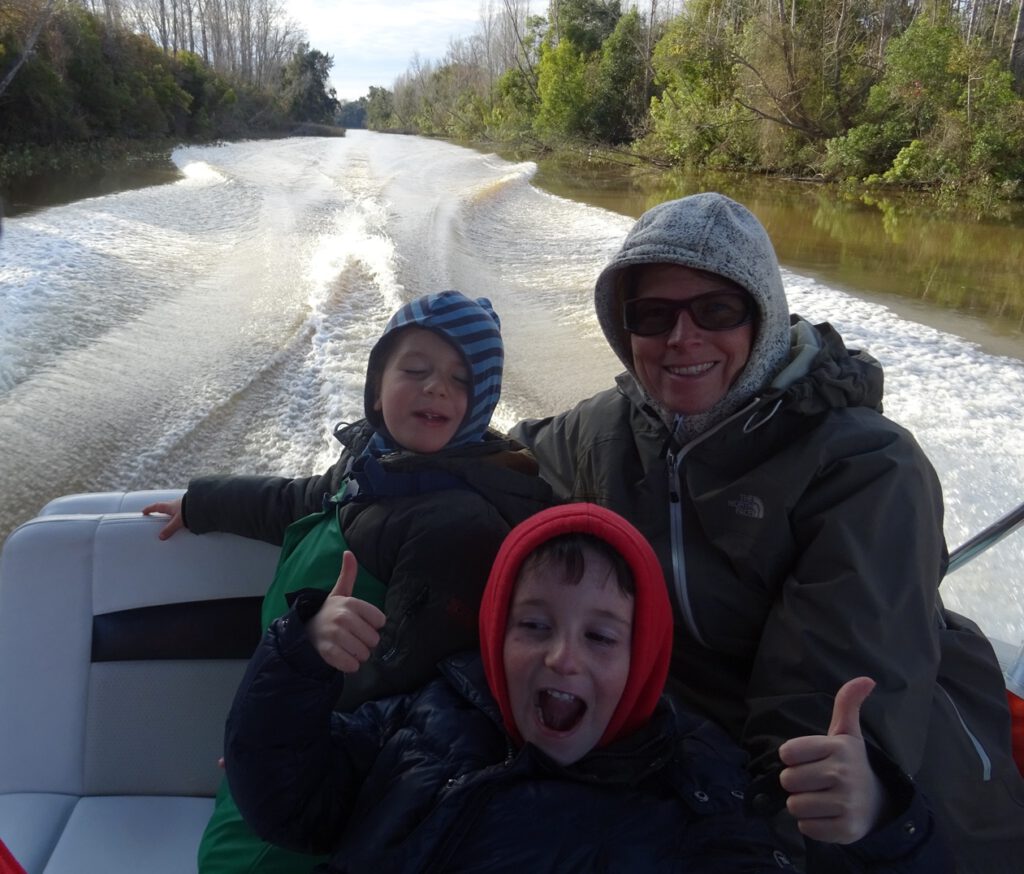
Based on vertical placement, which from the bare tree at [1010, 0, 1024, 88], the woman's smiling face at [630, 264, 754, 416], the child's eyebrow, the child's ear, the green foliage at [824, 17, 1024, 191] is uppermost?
the bare tree at [1010, 0, 1024, 88]

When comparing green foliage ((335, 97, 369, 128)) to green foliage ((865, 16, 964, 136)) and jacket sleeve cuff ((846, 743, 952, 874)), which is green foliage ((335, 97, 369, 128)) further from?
jacket sleeve cuff ((846, 743, 952, 874))

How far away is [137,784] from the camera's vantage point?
173 cm

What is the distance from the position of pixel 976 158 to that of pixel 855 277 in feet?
26.3

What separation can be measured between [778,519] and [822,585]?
0.14 meters

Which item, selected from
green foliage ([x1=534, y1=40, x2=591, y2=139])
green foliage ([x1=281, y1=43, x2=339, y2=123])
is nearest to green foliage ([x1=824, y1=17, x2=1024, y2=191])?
green foliage ([x1=534, y1=40, x2=591, y2=139])

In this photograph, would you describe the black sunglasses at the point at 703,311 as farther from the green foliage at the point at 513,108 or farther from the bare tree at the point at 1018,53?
the green foliage at the point at 513,108

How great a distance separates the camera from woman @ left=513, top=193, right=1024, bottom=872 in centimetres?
129

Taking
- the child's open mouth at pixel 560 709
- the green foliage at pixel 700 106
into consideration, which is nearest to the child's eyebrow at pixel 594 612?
the child's open mouth at pixel 560 709

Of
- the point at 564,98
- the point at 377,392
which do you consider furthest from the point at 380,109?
the point at 377,392

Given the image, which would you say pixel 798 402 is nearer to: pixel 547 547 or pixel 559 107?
pixel 547 547

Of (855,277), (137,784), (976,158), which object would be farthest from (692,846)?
(976,158)

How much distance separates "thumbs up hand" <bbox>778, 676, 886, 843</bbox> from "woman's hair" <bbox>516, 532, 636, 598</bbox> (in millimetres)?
316

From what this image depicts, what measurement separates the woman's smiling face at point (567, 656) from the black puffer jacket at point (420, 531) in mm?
220

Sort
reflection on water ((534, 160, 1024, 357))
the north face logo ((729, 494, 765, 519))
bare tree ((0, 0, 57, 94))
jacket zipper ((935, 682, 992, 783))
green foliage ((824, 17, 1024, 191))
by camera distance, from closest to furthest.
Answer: jacket zipper ((935, 682, 992, 783)) → the north face logo ((729, 494, 765, 519)) → reflection on water ((534, 160, 1024, 357)) → green foliage ((824, 17, 1024, 191)) → bare tree ((0, 0, 57, 94))
